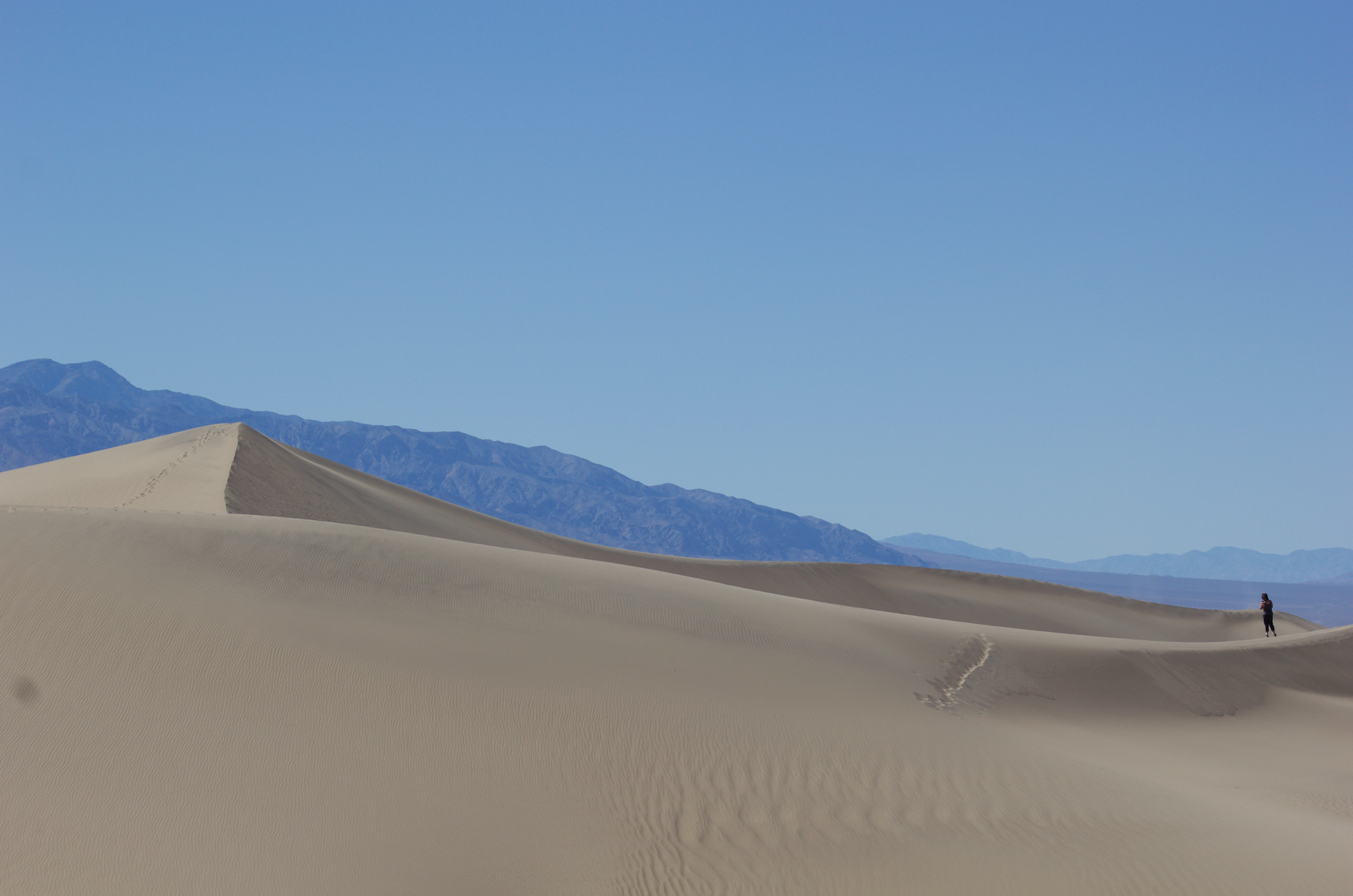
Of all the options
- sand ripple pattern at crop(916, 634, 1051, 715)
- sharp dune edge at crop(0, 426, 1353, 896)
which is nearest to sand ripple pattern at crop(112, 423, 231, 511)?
sharp dune edge at crop(0, 426, 1353, 896)

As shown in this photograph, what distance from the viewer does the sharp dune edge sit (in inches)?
281

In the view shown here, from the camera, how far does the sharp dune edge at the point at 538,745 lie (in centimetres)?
713

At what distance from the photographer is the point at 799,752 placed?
9.55m

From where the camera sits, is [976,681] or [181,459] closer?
[976,681]

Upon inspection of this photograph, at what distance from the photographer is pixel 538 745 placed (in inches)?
348

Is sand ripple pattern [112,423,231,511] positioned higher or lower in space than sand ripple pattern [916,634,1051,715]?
higher

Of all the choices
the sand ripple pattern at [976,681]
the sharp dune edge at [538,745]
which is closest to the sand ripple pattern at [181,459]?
the sharp dune edge at [538,745]

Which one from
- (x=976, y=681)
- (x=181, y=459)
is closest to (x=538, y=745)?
(x=976, y=681)

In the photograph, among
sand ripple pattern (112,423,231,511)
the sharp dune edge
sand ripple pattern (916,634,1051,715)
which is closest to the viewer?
the sharp dune edge

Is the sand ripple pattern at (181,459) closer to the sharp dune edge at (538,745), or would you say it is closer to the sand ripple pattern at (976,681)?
the sharp dune edge at (538,745)

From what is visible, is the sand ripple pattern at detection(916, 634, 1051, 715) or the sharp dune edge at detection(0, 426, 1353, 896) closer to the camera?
the sharp dune edge at detection(0, 426, 1353, 896)

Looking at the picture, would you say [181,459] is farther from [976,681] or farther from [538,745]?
[976,681]

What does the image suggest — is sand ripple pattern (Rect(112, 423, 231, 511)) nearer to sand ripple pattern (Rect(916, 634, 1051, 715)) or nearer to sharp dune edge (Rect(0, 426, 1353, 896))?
sharp dune edge (Rect(0, 426, 1353, 896))

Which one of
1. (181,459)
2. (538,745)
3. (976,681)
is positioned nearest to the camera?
(538,745)
